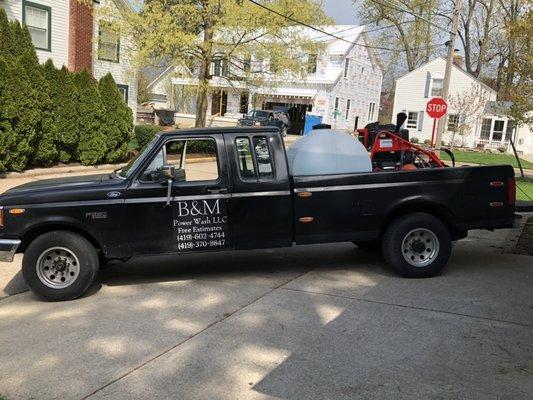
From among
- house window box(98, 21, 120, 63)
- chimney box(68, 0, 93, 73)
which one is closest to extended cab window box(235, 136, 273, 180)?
house window box(98, 21, 120, 63)

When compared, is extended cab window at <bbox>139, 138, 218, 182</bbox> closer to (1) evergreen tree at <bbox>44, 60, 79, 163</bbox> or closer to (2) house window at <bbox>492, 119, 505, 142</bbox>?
(1) evergreen tree at <bbox>44, 60, 79, 163</bbox>

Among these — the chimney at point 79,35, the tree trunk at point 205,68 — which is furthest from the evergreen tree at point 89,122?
the chimney at point 79,35

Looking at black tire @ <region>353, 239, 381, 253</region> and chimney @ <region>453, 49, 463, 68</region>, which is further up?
chimney @ <region>453, 49, 463, 68</region>

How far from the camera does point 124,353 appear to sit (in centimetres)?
443

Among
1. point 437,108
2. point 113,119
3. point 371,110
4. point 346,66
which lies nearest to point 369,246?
point 113,119

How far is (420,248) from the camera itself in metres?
6.46

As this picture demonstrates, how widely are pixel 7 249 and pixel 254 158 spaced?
9.20 ft

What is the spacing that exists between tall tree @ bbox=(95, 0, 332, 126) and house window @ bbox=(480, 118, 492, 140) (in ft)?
90.7

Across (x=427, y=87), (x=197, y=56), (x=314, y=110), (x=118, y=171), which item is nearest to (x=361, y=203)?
(x=118, y=171)

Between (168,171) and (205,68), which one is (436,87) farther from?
(168,171)

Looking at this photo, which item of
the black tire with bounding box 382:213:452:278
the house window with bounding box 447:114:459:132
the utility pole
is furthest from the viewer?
the house window with bounding box 447:114:459:132

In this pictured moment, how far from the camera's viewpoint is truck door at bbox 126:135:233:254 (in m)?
5.87

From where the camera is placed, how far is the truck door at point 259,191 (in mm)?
6055

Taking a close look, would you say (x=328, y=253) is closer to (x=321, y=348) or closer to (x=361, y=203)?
(x=361, y=203)
